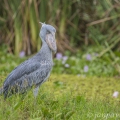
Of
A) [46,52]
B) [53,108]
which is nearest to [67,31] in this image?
[46,52]

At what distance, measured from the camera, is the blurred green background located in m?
8.76

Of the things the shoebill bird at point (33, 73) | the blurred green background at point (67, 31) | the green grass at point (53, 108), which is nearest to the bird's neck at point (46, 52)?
the shoebill bird at point (33, 73)

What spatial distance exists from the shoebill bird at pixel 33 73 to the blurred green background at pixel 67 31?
10.0 feet

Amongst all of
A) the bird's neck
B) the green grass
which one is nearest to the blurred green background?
the green grass

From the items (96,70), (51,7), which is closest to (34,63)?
(96,70)

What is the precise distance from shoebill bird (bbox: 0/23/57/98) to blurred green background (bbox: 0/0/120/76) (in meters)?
3.06

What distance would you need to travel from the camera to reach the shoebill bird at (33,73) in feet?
17.6

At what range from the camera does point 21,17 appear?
9.40m

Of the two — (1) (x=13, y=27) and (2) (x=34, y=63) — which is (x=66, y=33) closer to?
(1) (x=13, y=27)

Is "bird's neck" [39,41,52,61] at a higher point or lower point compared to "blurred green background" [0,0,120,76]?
lower

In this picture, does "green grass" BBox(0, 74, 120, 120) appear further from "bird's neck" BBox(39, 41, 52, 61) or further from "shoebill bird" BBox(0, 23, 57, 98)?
"bird's neck" BBox(39, 41, 52, 61)

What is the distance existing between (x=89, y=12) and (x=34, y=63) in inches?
188

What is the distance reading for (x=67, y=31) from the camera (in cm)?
991

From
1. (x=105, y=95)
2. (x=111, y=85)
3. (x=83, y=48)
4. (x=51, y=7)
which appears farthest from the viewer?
(x=83, y=48)
